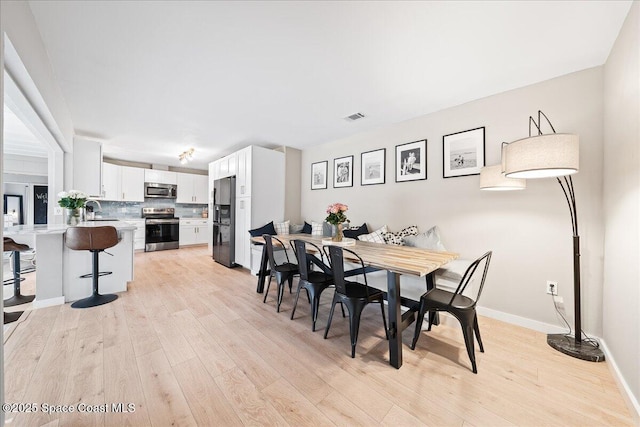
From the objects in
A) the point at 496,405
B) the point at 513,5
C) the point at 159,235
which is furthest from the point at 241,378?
the point at 159,235

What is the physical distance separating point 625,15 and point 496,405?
2616mm

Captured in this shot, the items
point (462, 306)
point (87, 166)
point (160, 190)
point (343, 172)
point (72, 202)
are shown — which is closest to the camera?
point (462, 306)

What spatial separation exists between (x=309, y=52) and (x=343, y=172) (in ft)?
7.79

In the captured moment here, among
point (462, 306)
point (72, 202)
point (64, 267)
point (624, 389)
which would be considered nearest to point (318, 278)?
point (462, 306)

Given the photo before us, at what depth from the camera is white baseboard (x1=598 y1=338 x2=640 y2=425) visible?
A: 1.30 metres

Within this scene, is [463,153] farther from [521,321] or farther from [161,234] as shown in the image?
[161,234]

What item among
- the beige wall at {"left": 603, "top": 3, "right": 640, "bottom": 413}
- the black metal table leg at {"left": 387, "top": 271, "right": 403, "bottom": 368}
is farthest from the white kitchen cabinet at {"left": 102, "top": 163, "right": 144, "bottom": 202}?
the beige wall at {"left": 603, "top": 3, "right": 640, "bottom": 413}

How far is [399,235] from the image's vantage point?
3.25 metres

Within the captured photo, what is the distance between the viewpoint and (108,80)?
246 centimetres

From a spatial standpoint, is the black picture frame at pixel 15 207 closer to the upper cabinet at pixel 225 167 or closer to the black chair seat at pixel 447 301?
the upper cabinet at pixel 225 167

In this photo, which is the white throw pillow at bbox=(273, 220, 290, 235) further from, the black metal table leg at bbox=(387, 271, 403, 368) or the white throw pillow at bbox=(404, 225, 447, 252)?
the black metal table leg at bbox=(387, 271, 403, 368)

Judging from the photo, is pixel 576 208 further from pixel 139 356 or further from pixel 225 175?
pixel 225 175

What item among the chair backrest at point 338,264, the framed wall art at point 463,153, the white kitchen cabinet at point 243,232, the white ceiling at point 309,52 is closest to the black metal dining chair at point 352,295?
the chair backrest at point 338,264

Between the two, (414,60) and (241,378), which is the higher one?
(414,60)
